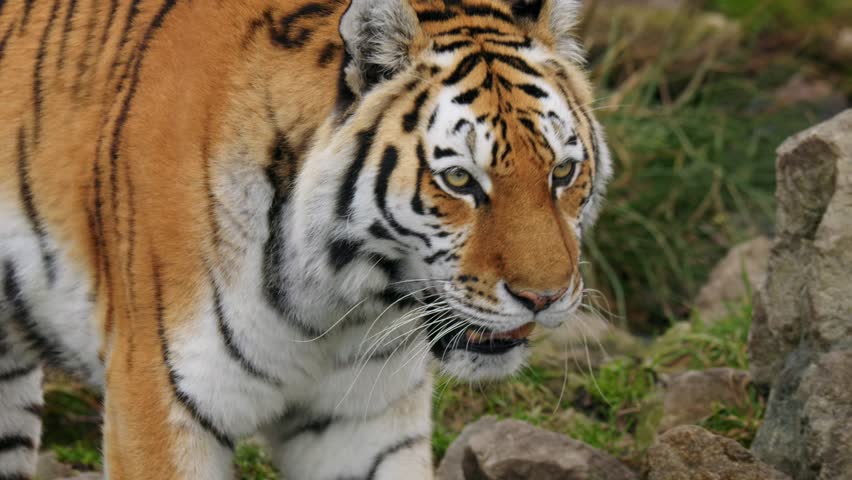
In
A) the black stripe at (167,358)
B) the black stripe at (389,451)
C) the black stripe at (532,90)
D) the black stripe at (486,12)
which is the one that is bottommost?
the black stripe at (389,451)

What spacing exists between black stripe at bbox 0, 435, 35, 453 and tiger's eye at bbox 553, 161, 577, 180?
2006mm

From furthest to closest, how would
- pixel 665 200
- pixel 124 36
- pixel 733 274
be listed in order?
pixel 665 200 → pixel 733 274 → pixel 124 36

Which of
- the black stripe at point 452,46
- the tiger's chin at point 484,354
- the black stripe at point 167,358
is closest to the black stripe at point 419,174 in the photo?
the black stripe at point 452,46

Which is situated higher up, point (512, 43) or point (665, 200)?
point (512, 43)

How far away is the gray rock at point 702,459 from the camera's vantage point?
11.1 feet

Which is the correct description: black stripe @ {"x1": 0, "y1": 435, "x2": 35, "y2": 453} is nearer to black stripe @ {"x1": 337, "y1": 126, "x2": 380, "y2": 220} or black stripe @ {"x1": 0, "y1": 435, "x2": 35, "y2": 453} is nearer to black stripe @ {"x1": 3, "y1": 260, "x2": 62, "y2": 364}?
black stripe @ {"x1": 3, "y1": 260, "x2": 62, "y2": 364}

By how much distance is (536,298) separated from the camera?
110 inches

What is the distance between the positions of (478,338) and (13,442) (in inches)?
66.6

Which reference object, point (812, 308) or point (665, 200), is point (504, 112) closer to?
point (812, 308)

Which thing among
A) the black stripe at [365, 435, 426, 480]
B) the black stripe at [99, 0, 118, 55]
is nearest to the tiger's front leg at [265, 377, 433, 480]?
the black stripe at [365, 435, 426, 480]

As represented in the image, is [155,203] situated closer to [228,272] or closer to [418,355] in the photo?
[228,272]

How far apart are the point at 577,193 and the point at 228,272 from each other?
32.7 inches

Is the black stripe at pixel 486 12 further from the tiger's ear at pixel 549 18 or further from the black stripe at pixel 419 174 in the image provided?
the black stripe at pixel 419 174

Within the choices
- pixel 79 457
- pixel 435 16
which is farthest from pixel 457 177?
pixel 79 457
